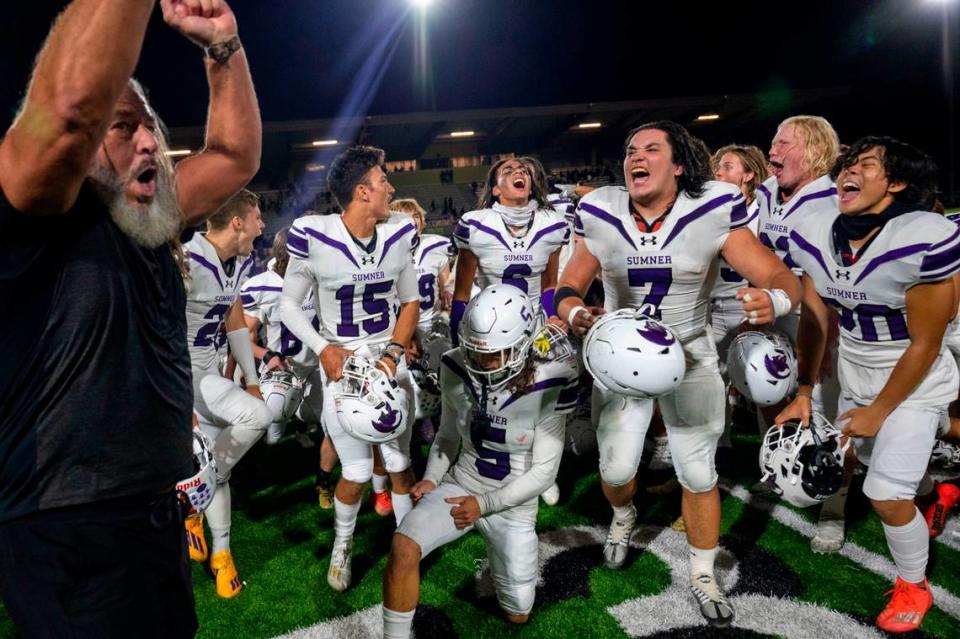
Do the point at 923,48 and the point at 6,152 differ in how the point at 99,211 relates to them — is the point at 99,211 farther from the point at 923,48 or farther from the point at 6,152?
the point at 923,48

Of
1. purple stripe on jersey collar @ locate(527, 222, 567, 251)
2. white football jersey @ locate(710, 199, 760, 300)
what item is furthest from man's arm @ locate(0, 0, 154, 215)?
white football jersey @ locate(710, 199, 760, 300)

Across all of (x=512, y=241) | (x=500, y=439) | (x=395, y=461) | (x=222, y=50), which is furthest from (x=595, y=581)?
(x=222, y=50)

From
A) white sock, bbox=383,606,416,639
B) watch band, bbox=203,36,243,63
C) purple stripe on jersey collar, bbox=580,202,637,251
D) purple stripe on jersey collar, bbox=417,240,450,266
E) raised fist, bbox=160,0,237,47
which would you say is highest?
raised fist, bbox=160,0,237,47

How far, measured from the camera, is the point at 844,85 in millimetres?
27000

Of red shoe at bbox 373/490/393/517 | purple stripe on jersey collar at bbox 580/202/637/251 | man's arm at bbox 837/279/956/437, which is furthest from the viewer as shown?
red shoe at bbox 373/490/393/517

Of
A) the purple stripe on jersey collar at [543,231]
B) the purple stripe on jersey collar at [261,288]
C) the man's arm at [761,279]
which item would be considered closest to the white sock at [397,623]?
the man's arm at [761,279]

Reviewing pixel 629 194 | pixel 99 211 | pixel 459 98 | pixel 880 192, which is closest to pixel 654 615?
pixel 629 194

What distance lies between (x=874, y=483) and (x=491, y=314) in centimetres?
186

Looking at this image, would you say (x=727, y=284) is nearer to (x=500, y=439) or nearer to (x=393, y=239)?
(x=393, y=239)

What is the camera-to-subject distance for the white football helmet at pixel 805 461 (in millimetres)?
2770

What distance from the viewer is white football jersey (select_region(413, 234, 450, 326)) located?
578 centimetres

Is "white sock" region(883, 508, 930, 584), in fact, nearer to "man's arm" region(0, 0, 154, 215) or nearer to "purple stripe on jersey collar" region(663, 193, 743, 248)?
"purple stripe on jersey collar" region(663, 193, 743, 248)

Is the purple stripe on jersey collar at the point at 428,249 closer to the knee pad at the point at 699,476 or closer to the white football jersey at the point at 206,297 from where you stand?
the white football jersey at the point at 206,297

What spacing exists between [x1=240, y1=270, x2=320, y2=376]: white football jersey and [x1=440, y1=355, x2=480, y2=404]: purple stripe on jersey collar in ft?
7.77
